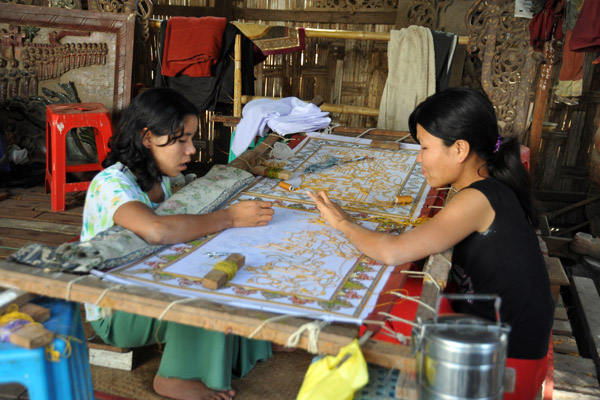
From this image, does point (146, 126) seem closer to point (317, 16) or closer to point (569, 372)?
point (569, 372)

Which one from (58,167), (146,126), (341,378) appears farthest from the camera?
(58,167)

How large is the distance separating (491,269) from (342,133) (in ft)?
6.93

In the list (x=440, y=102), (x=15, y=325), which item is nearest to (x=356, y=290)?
(x=440, y=102)

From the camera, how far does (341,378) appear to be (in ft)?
4.45

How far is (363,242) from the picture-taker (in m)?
2.12

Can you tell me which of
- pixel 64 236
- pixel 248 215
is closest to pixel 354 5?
pixel 64 236

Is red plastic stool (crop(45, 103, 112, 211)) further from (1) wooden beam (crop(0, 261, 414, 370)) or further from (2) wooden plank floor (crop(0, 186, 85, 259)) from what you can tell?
(1) wooden beam (crop(0, 261, 414, 370))

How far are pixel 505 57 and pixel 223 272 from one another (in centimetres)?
348

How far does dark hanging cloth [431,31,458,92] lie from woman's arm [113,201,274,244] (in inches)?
121

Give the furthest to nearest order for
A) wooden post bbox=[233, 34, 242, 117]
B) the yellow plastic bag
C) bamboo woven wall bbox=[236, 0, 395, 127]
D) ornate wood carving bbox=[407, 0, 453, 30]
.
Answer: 1. bamboo woven wall bbox=[236, 0, 395, 127]
2. ornate wood carving bbox=[407, 0, 453, 30]
3. wooden post bbox=[233, 34, 242, 117]
4. the yellow plastic bag

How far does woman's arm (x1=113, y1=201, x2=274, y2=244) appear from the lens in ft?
6.66

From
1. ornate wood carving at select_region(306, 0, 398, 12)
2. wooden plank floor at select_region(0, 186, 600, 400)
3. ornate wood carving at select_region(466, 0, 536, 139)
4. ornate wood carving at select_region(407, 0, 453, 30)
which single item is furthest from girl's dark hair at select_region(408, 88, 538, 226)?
ornate wood carving at select_region(306, 0, 398, 12)

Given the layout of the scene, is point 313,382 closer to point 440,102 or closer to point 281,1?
point 440,102

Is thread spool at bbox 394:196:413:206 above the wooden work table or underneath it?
above
